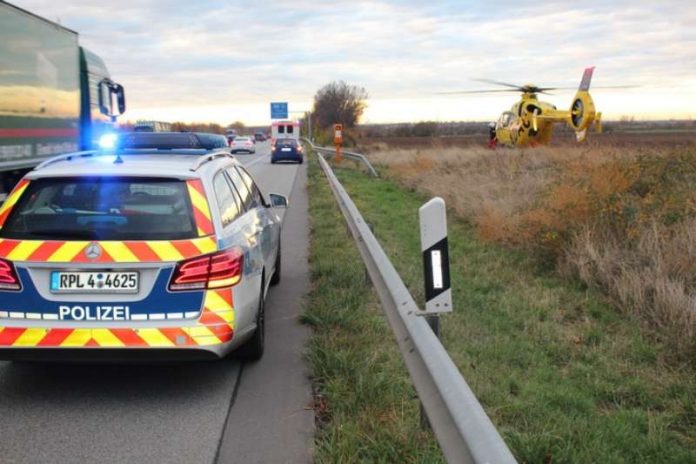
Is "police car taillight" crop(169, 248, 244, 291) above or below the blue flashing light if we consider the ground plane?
below

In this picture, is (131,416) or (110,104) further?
(110,104)

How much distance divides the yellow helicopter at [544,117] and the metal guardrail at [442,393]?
2610 centimetres

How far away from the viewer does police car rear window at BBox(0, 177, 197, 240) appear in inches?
172

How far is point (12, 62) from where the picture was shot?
30.5 ft

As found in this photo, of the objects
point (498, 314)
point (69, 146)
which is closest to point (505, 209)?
point (498, 314)

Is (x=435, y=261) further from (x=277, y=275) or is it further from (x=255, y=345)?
(x=277, y=275)

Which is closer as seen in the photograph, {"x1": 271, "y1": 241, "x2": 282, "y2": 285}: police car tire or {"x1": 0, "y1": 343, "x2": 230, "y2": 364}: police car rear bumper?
{"x1": 0, "y1": 343, "x2": 230, "y2": 364}: police car rear bumper

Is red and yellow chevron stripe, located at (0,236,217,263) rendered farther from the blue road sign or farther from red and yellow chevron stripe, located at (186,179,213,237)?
the blue road sign

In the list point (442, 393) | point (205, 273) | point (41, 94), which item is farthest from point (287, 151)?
point (442, 393)

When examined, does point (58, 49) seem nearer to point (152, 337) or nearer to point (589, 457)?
point (152, 337)

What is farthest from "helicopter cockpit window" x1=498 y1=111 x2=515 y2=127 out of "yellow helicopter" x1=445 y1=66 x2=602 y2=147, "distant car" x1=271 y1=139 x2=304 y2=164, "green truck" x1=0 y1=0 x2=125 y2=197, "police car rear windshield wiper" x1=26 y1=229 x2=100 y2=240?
"police car rear windshield wiper" x1=26 y1=229 x2=100 y2=240

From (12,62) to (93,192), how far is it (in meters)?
5.78

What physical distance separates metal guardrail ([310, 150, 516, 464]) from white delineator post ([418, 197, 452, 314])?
0.13m

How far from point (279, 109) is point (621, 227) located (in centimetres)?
7580
